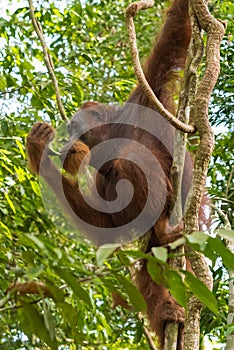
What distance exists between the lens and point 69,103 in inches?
169

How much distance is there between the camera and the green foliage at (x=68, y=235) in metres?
1.22

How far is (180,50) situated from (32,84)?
0.96 metres

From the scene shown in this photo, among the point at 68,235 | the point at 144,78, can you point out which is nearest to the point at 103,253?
the point at 144,78

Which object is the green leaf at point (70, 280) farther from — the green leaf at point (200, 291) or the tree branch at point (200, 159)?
the tree branch at point (200, 159)

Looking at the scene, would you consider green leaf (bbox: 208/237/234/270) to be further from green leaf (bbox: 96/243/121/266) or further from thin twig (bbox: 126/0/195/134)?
thin twig (bbox: 126/0/195/134)

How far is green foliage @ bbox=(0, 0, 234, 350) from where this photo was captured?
122cm

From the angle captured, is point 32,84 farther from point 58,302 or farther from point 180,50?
point 58,302

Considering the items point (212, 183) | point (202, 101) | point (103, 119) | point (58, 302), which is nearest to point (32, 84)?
point (103, 119)

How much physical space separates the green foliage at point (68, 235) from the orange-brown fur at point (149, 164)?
173 millimetres

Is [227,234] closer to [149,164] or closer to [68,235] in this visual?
[149,164]

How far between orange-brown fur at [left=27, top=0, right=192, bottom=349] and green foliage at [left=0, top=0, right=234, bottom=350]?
173 millimetres

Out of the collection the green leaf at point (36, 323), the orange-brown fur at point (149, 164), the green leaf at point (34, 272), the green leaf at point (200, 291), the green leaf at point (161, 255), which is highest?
the orange-brown fur at point (149, 164)

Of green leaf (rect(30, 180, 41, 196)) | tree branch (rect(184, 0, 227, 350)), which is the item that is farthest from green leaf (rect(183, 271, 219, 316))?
green leaf (rect(30, 180, 41, 196))

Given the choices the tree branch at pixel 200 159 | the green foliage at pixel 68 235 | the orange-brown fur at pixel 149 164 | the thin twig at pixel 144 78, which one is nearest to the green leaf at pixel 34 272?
the green foliage at pixel 68 235
